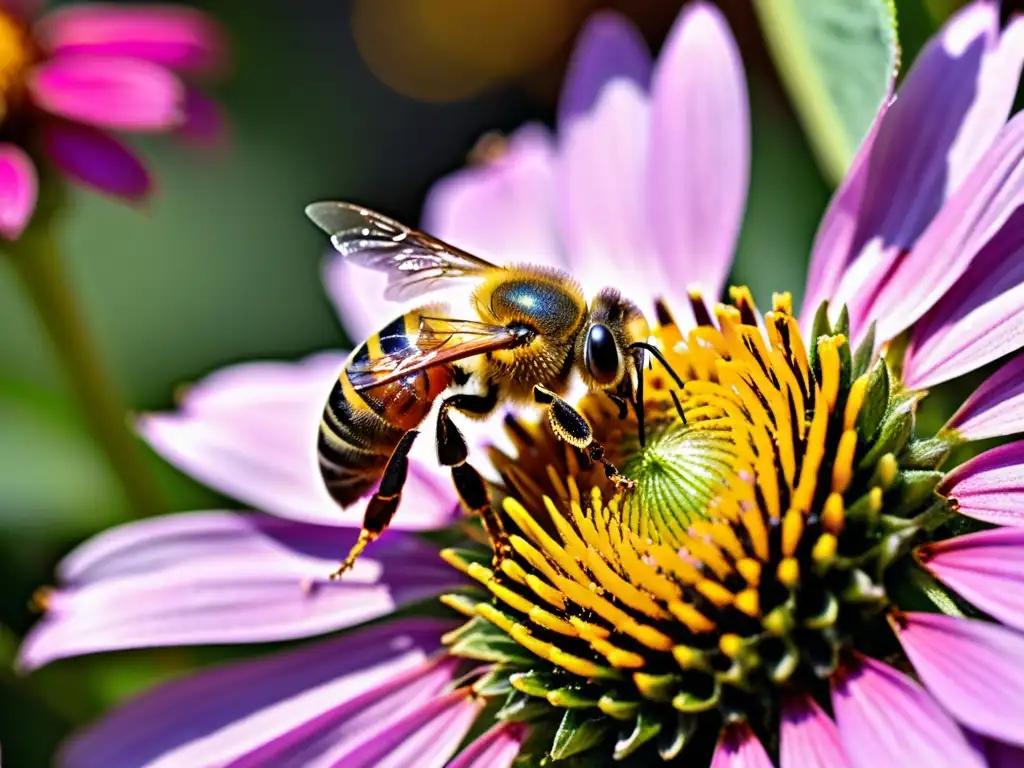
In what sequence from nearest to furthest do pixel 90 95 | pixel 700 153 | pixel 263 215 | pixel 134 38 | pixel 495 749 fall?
pixel 495 749 < pixel 700 153 < pixel 90 95 < pixel 134 38 < pixel 263 215

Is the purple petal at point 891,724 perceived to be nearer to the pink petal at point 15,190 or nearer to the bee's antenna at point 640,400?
the bee's antenna at point 640,400

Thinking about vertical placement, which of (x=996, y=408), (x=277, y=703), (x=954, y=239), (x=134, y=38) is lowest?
(x=277, y=703)

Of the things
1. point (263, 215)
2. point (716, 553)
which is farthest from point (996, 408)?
point (263, 215)

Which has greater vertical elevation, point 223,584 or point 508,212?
point 508,212

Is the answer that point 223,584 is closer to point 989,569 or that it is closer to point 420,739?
point 420,739

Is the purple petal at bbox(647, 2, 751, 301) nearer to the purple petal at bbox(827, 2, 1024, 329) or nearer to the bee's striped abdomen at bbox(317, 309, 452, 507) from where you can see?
the purple petal at bbox(827, 2, 1024, 329)

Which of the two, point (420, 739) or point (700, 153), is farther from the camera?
point (700, 153)

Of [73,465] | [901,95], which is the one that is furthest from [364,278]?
[901,95]

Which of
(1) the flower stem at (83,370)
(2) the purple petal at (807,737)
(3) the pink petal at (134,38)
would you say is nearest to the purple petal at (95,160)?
(1) the flower stem at (83,370)
